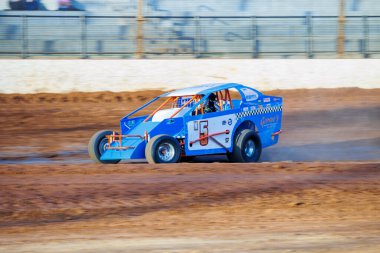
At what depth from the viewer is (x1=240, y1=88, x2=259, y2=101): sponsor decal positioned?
13.1 metres

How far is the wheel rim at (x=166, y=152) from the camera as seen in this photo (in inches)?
476

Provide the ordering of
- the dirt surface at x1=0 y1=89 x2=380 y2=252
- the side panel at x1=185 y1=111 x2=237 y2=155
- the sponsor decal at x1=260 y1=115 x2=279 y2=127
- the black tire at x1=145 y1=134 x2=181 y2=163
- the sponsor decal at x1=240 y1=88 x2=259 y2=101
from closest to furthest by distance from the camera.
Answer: the dirt surface at x1=0 y1=89 x2=380 y2=252 → the black tire at x1=145 y1=134 x2=181 y2=163 → the side panel at x1=185 y1=111 x2=237 y2=155 → the sponsor decal at x1=240 y1=88 x2=259 y2=101 → the sponsor decal at x1=260 y1=115 x2=279 y2=127

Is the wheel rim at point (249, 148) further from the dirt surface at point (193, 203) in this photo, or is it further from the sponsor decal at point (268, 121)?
the dirt surface at point (193, 203)

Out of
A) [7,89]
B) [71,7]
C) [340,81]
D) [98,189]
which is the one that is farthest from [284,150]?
[71,7]

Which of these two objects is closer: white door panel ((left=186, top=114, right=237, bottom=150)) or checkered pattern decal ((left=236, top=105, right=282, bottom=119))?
white door panel ((left=186, top=114, right=237, bottom=150))

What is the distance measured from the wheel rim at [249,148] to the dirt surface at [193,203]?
3.48 feet

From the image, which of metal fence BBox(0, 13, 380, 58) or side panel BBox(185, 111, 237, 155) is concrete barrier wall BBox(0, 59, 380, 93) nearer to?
metal fence BBox(0, 13, 380, 58)

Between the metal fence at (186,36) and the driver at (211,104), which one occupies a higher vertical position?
the metal fence at (186,36)

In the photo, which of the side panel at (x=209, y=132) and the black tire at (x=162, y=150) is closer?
the black tire at (x=162, y=150)

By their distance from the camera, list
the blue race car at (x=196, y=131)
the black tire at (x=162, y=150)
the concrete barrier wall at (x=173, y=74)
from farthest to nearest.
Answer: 1. the concrete barrier wall at (x=173, y=74)
2. the blue race car at (x=196, y=131)
3. the black tire at (x=162, y=150)

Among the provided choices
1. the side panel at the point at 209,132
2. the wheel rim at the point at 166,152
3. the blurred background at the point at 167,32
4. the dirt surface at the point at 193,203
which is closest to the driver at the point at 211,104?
the side panel at the point at 209,132

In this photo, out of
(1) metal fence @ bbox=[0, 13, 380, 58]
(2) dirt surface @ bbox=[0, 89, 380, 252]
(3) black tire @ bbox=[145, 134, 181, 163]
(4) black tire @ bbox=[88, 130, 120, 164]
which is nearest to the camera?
(2) dirt surface @ bbox=[0, 89, 380, 252]

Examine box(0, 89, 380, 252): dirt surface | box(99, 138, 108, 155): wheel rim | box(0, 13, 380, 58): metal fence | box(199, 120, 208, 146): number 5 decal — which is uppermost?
box(0, 13, 380, 58): metal fence

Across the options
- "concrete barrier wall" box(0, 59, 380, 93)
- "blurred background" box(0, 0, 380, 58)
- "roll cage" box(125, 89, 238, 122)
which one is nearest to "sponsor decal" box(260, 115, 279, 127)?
"roll cage" box(125, 89, 238, 122)
